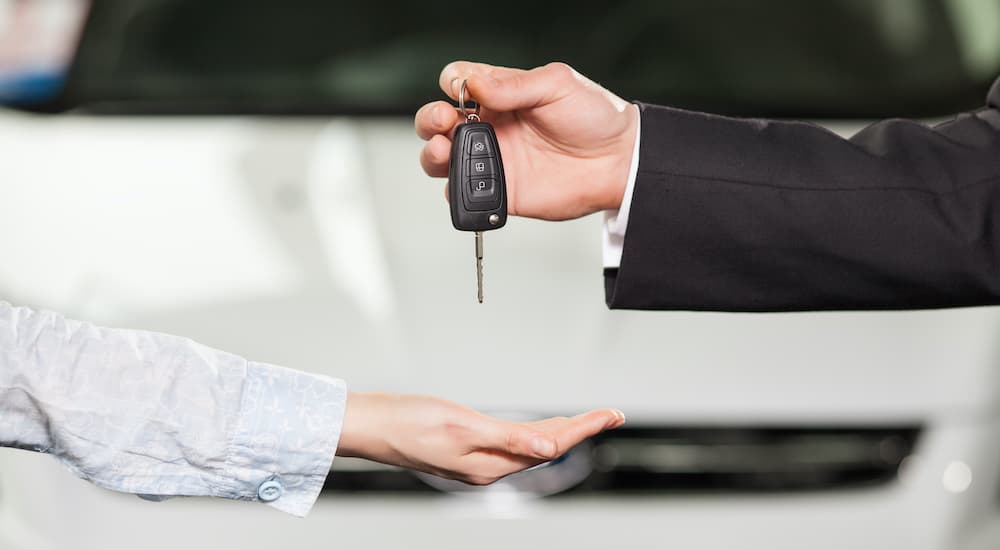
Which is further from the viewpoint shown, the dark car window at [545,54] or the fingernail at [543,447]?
the dark car window at [545,54]

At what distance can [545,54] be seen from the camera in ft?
7.63

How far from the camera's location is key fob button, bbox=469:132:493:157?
1227 mm

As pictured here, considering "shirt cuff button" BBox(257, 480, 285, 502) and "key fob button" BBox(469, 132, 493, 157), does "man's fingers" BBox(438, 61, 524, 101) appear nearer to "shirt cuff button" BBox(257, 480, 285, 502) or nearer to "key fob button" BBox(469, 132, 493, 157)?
"key fob button" BBox(469, 132, 493, 157)

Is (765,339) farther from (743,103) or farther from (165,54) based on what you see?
(165,54)

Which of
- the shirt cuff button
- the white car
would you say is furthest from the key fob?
the white car

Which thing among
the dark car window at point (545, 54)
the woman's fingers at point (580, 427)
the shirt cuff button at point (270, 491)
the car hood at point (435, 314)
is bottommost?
the shirt cuff button at point (270, 491)

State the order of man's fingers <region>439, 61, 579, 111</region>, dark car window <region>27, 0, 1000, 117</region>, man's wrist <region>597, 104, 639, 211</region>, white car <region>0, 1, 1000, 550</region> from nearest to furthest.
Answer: man's fingers <region>439, 61, 579, 111</region>, man's wrist <region>597, 104, 639, 211</region>, white car <region>0, 1, 1000, 550</region>, dark car window <region>27, 0, 1000, 117</region>

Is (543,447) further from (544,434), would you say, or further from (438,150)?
(438,150)

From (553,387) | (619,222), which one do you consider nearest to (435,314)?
(553,387)

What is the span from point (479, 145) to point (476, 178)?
0.10 feet

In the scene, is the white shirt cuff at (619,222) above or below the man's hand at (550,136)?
below

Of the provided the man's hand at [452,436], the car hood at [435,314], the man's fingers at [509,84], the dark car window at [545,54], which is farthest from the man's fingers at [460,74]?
the dark car window at [545,54]

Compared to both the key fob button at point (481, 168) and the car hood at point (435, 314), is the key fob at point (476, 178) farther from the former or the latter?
the car hood at point (435, 314)

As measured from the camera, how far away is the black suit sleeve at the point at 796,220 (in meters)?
1.31
